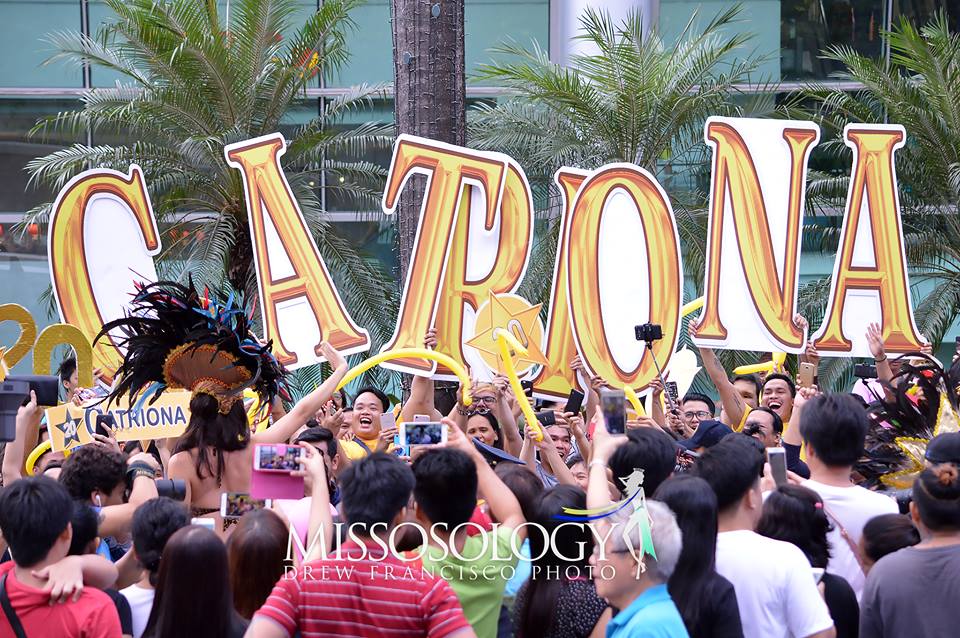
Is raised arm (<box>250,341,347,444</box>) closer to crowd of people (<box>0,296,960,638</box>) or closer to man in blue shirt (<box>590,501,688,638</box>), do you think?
crowd of people (<box>0,296,960,638</box>)

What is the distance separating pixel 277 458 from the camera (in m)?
4.12

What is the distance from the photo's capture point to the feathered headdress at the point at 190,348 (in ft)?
18.1

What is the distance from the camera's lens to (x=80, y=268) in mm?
7305

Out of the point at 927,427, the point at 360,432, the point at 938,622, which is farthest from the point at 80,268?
the point at 938,622

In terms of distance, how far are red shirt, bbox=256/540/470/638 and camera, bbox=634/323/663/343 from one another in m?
3.72

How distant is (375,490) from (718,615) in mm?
1051

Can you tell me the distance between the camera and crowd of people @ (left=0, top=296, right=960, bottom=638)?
313cm

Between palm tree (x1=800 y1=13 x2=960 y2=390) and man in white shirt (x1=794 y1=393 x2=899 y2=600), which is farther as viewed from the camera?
palm tree (x1=800 y1=13 x2=960 y2=390)

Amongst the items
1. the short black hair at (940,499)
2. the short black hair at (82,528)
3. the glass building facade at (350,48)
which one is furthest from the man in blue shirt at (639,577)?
the glass building facade at (350,48)

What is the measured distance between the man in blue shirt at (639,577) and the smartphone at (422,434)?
1.52m

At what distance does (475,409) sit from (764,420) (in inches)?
65.7

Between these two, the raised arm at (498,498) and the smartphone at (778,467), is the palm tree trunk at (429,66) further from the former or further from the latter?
the raised arm at (498,498)

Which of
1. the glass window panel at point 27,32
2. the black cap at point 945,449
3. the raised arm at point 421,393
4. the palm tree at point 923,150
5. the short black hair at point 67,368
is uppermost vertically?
the glass window panel at point 27,32

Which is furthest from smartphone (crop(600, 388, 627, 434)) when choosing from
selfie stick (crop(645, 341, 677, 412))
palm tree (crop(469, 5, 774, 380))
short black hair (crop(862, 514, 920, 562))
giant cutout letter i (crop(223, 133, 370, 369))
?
palm tree (crop(469, 5, 774, 380))
